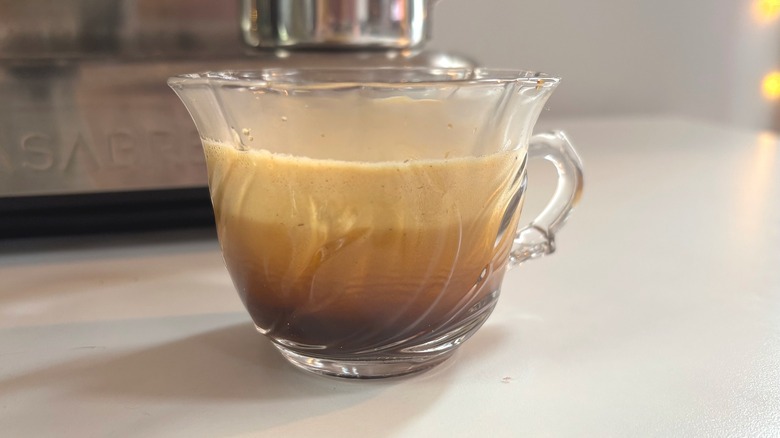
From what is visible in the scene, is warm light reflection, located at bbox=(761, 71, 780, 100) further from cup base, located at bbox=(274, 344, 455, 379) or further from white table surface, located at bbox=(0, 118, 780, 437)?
cup base, located at bbox=(274, 344, 455, 379)

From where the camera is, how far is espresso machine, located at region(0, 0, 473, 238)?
0.44 metres

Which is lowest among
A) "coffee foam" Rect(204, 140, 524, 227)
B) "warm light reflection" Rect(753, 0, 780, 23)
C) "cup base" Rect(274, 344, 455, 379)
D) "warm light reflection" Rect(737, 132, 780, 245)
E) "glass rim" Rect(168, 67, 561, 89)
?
"warm light reflection" Rect(737, 132, 780, 245)

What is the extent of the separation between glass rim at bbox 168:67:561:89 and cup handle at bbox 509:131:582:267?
1.5 inches

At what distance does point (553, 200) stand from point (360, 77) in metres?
0.14

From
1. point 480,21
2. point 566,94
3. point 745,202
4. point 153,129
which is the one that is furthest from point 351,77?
point 566,94

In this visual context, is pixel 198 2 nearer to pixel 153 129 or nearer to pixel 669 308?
pixel 153 129

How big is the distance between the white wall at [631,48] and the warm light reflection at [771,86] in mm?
12

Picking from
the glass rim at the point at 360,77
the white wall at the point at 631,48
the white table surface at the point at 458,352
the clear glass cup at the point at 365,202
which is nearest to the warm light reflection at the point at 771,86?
the white wall at the point at 631,48

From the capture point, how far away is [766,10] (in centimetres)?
118

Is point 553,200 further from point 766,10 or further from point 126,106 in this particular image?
point 766,10

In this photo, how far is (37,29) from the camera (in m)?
0.59

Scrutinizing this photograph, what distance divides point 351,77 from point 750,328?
0.26m

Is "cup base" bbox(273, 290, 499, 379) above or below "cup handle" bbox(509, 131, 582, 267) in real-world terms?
below

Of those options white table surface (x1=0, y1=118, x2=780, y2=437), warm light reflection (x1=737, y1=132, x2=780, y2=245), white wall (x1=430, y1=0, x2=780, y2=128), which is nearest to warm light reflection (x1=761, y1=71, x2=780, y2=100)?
white wall (x1=430, y1=0, x2=780, y2=128)
